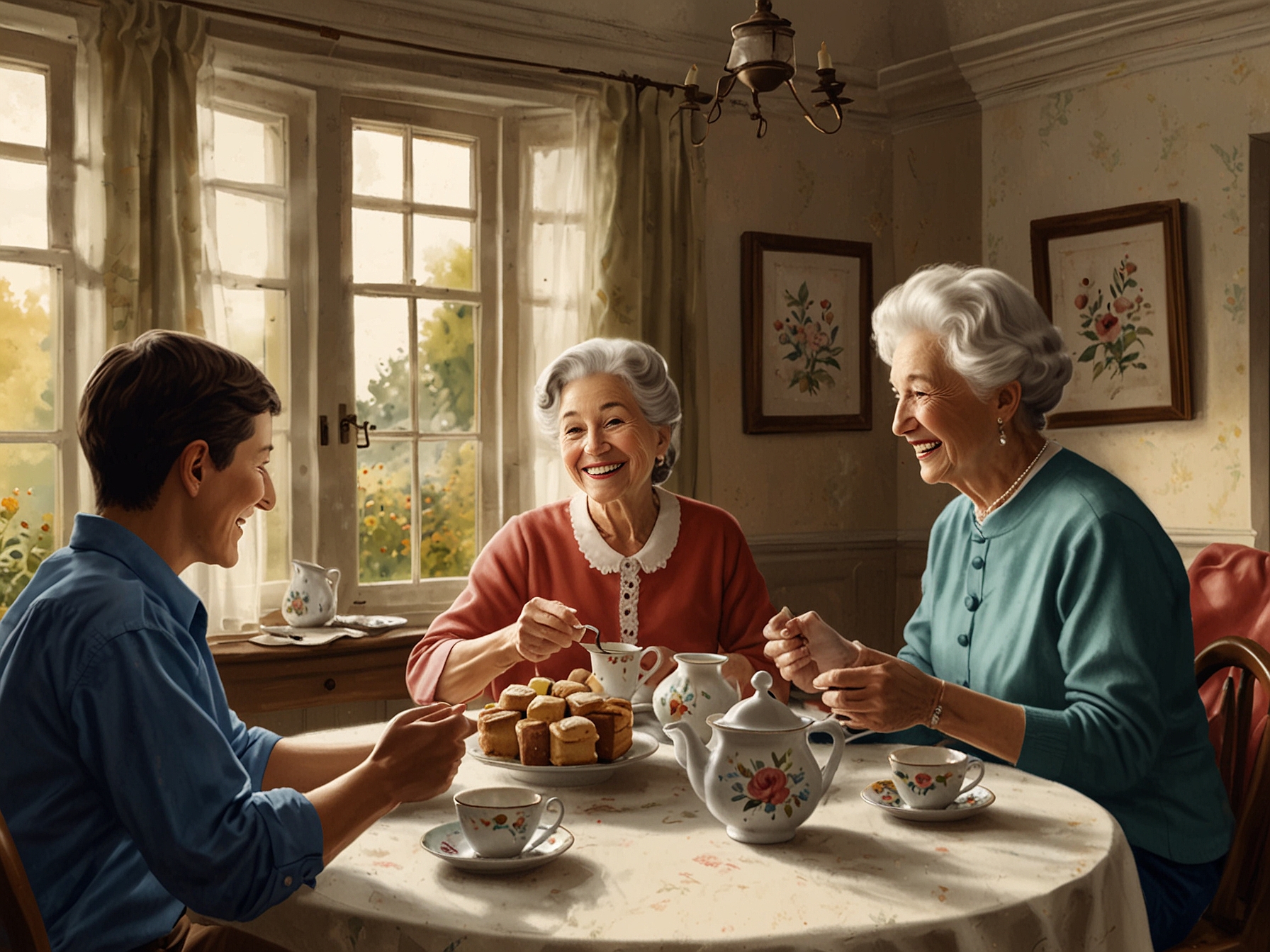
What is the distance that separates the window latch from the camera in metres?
3.69

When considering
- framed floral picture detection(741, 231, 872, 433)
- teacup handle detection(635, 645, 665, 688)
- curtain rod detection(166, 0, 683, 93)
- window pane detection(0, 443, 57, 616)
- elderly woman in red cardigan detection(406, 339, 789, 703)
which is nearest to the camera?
teacup handle detection(635, 645, 665, 688)

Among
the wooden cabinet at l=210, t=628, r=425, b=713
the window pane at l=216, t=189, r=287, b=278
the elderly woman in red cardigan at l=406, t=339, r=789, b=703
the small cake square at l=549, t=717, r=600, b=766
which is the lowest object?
the wooden cabinet at l=210, t=628, r=425, b=713

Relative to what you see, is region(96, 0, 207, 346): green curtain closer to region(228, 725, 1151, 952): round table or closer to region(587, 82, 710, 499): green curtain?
region(587, 82, 710, 499): green curtain

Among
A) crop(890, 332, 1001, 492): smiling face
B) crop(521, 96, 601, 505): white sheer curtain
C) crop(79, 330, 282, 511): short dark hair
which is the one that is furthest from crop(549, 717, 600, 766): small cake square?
crop(521, 96, 601, 505): white sheer curtain

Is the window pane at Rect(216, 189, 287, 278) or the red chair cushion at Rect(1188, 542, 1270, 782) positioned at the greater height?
the window pane at Rect(216, 189, 287, 278)

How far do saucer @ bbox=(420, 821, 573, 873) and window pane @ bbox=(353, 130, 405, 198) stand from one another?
2.87 metres

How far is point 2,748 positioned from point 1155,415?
3575mm

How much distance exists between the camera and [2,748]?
3.76ft

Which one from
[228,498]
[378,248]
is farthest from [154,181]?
[228,498]

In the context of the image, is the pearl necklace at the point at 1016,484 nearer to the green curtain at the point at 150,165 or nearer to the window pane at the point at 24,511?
the green curtain at the point at 150,165

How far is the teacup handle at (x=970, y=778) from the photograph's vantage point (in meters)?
1.45

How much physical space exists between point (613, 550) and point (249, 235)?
1.87 meters

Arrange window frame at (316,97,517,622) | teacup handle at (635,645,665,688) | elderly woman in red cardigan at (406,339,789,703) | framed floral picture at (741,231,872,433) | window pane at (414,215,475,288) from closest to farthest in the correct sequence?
teacup handle at (635,645,665,688), elderly woman in red cardigan at (406,339,789,703), window frame at (316,97,517,622), window pane at (414,215,475,288), framed floral picture at (741,231,872,433)

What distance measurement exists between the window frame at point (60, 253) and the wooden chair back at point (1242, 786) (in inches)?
114
